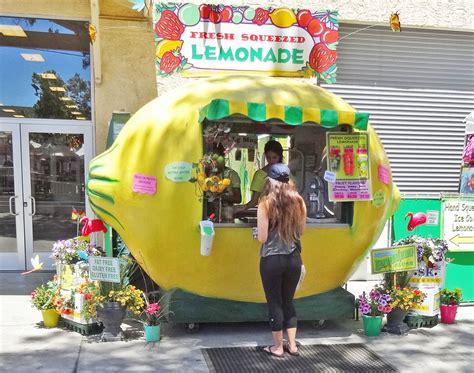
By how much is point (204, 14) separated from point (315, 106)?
5.71ft

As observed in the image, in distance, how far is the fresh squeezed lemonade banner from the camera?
5.30 metres

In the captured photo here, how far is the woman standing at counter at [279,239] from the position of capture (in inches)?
156

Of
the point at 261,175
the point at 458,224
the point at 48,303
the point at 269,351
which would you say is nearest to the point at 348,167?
the point at 261,175

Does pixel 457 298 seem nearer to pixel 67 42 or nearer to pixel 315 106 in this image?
pixel 315 106

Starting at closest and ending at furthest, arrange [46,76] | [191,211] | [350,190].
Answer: [191,211] < [350,190] < [46,76]

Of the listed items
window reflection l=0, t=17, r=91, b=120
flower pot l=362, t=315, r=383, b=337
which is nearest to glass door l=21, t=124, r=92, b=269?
window reflection l=0, t=17, r=91, b=120

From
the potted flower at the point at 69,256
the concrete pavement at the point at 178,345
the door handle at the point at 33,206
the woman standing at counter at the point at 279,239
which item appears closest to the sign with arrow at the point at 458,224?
the concrete pavement at the point at 178,345

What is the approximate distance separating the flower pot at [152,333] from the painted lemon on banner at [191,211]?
1.34 ft

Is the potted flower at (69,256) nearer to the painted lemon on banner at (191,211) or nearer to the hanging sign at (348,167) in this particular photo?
the painted lemon on banner at (191,211)

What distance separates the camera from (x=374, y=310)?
486 cm

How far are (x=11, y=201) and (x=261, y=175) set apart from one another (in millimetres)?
4320

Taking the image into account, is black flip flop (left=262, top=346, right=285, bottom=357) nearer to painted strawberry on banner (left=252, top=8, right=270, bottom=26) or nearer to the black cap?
A: the black cap

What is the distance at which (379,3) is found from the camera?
7613mm

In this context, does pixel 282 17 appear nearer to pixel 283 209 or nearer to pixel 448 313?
pixel 283 209
